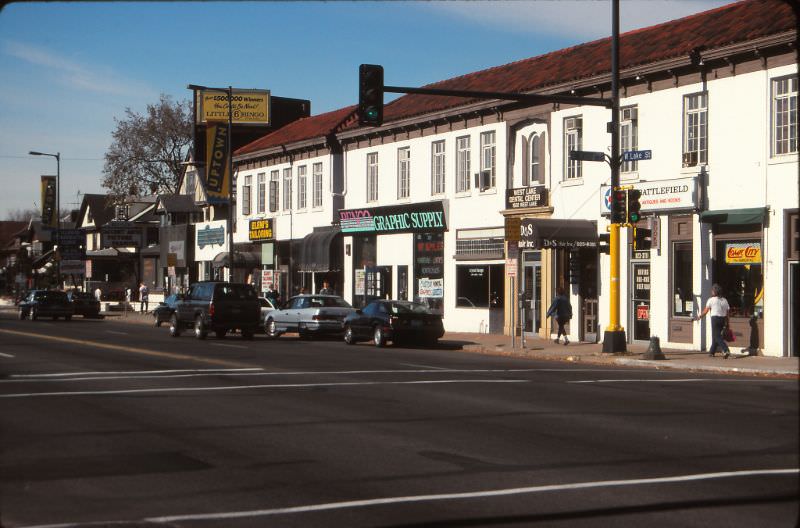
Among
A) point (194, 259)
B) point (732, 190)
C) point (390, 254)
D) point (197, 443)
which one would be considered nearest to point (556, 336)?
point (732, 190)

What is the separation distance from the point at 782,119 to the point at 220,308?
1809 cm

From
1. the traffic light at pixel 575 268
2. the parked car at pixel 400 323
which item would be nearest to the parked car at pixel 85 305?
the parked car at pixel 400 323

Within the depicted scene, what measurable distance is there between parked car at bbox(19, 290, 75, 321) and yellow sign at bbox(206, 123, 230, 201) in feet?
31.8

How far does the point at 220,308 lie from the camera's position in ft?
109

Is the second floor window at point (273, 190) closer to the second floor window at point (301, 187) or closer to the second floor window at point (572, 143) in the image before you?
the second floor window at point (301, 187)

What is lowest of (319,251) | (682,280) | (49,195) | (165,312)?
(165,312)

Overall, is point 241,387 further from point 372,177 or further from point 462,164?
point 372,177

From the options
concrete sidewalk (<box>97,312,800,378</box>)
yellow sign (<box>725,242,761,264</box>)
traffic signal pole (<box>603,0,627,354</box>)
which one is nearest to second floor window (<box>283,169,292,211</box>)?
concrete sidewalk (<box>97,312,800,378</box>)

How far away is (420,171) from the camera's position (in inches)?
1597

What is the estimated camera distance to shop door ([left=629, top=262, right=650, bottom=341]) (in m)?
29.5

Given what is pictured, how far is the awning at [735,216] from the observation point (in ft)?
82.7

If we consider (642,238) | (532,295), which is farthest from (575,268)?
(642,238)

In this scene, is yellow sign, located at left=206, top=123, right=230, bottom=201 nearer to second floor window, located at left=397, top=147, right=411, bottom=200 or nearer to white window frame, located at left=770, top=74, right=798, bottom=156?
second floor window, located at left=397, top=147, right=411, bottom=200

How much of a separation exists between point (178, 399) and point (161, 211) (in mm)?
59825
